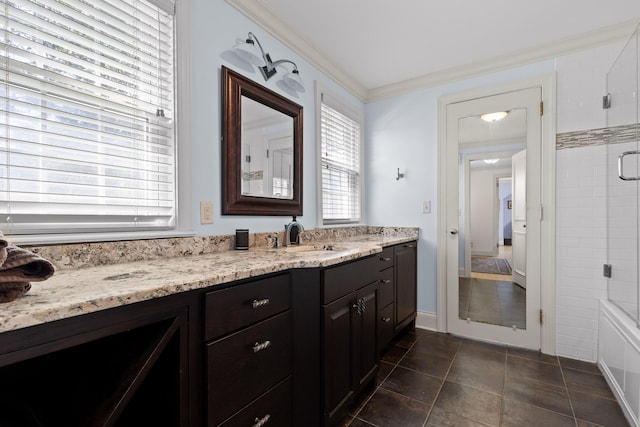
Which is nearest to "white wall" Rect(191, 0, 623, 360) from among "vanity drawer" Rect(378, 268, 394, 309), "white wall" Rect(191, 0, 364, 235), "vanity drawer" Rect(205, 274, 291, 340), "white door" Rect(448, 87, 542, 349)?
"white wall" Rect(191, 0, 364, 235)

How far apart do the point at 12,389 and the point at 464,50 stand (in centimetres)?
335

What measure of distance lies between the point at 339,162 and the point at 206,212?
161cm

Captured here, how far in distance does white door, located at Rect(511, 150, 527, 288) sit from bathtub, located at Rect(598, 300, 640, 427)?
542 millimetres

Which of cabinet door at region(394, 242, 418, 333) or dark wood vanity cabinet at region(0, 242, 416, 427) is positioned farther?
cabinet door at region(394, 242, 418, 333)

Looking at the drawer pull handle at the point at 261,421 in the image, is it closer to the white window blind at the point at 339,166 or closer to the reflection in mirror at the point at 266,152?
the reflection in mirror at the point at 266,152

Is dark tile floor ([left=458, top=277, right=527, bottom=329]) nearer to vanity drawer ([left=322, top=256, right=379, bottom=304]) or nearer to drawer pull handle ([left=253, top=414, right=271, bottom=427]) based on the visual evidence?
vanity drawer ([left=322, top=256, right=379, bottom=304])

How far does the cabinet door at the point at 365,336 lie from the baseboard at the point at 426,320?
123 cm

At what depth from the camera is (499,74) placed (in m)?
2.64

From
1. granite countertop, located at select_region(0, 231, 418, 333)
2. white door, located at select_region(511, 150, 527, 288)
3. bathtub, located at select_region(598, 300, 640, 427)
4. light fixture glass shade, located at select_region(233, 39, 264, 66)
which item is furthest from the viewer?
white door, located at select_region(511, 150, 527, 288)

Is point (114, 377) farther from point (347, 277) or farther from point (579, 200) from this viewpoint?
point (579, 200)

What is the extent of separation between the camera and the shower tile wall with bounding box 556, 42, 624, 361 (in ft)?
7.31

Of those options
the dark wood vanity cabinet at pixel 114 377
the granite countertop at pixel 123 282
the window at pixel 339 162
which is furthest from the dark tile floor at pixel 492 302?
the dark wood vanity cabinet at pixel 114 377

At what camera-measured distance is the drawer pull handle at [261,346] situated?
116 cm

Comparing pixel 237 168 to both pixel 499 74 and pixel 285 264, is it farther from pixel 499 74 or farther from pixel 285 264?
pixel 499 74
